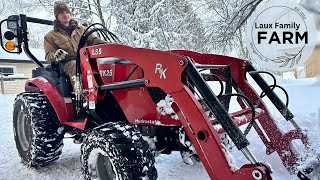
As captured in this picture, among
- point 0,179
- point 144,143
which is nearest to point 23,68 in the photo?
point 0,179

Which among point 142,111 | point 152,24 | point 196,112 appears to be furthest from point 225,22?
point 152,24

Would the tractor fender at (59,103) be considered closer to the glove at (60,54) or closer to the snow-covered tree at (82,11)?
the glove at (60,54)

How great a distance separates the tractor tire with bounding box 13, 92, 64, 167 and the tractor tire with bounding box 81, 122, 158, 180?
114cm

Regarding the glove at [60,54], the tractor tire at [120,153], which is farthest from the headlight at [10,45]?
the tractor tire at [120,153]

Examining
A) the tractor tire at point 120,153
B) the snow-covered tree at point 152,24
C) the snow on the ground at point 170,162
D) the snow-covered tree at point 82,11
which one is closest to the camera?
the tractor tire at point 120,153

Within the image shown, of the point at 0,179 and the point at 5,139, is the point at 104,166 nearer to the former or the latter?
the point at 0,179

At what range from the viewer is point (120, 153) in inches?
103

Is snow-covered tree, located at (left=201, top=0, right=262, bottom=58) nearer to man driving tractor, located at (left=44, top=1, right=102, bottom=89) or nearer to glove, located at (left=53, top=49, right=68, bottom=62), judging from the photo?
man driving tractor, located at (left=44, top=1, right=102, bottom=89)

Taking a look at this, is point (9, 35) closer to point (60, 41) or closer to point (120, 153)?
point (60, 41)

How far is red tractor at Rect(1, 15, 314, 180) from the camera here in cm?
244

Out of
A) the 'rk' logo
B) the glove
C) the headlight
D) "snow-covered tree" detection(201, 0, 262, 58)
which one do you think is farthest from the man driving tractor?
"snow-covered tree" detection(201, 0, 262, 58)

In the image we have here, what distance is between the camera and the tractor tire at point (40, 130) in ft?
12.6

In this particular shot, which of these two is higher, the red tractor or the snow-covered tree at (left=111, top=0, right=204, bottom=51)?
the snow-covered tree at (left=111, top=0, right=204, bottom=51)

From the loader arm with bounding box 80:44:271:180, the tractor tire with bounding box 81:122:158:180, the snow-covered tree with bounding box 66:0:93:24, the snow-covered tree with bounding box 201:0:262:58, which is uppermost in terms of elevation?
the snow-covered tree with bounding box 66:0:93:24
